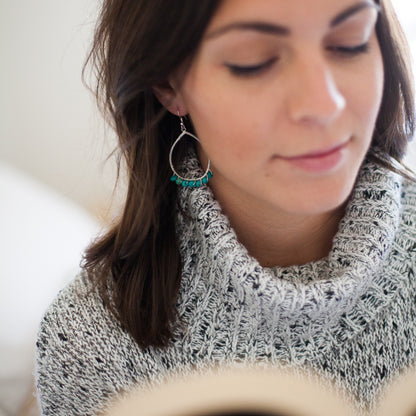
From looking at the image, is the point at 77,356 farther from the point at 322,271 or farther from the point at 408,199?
the point at 408,199

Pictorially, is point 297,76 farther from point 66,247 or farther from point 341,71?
point 66,247

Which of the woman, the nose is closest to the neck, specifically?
the woman

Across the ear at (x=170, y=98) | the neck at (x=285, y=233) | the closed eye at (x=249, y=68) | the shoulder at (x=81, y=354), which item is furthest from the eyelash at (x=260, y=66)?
the shoulder at (x=81, y=354)

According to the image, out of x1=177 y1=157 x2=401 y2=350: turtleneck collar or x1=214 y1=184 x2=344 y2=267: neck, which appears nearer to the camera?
x1=177 y1=157 x2=401 y2=350: turtleneck collar

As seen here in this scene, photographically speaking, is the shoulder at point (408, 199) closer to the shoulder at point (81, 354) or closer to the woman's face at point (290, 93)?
the woman's face at point (290, 93)

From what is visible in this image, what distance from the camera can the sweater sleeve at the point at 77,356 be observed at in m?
0.66

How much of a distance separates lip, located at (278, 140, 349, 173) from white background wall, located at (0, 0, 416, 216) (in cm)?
97

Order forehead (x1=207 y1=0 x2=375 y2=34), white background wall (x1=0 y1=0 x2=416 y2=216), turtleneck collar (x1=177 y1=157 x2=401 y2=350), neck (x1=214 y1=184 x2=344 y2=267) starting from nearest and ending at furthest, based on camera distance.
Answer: forehead (x1=207 y1=0 x2=375 y2=34)
turtleneck collar (x1=177 y1=157 x2=401 y2=350)
neck (x1=214 y1=184 x2=344 y2=267)
white background wall (x1=0 y1=0 x2=416 y2=216)

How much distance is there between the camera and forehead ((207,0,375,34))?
46 cm

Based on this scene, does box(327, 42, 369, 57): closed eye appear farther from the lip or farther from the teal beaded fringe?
the teal beaded fringe

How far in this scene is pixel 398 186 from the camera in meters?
0.65

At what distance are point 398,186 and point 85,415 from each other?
Result: 0.56m

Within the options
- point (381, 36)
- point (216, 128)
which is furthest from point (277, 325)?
point (381, 36)

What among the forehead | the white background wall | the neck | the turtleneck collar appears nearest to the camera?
the forehead
